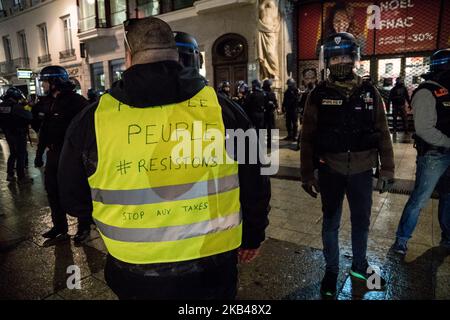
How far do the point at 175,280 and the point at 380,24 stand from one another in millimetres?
12973

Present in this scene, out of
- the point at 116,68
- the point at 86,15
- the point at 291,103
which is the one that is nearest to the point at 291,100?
the point at 291,103

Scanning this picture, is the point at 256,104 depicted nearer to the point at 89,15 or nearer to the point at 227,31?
the point at 227,31

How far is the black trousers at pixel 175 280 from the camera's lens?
1381 millimetres

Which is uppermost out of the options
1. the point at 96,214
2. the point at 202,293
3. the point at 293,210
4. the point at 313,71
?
the point at 313,71

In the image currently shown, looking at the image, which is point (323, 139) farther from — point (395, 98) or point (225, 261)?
point (395, 98)

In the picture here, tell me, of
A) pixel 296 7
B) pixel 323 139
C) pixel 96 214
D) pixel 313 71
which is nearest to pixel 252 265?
pixel 323 139

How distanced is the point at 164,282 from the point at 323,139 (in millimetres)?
1697

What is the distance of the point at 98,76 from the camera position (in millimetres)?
19156

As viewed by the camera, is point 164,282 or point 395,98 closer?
point 164,282

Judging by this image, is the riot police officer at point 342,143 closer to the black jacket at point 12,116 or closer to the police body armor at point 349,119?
the police body armor at point 349,119

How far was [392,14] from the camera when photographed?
11609 mm

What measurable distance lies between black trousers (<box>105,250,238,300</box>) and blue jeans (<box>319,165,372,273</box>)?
4.61ft

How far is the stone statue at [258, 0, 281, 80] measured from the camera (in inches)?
476

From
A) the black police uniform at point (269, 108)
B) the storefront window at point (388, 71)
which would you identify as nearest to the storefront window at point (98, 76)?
the black police uniform at point (269, 108)
